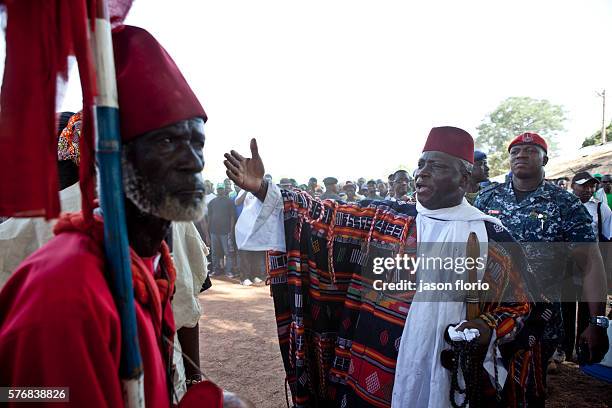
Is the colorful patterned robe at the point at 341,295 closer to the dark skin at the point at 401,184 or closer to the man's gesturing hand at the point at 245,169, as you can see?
the man's gesturing hand at the point at 245,169

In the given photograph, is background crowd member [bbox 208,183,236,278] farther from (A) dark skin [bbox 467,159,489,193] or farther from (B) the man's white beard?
(B) the man's white beard

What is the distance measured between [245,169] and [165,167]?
3.90 feet

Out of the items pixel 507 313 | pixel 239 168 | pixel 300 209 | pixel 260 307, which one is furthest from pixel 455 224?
pixel 260 307

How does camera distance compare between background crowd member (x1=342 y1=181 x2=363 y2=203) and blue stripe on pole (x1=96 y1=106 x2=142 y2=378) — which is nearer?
blue stripe on pole (x1=96 y1=106 x2=142 y2=378)

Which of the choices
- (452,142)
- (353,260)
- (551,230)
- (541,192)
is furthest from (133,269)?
(541,192)

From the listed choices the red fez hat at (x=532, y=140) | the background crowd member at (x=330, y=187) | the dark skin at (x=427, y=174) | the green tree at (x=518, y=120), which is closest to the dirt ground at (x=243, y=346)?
the dark skin at (x=427, y=174)

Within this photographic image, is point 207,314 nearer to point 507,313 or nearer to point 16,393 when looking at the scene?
point 507,313

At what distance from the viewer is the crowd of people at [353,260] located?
1236 mm

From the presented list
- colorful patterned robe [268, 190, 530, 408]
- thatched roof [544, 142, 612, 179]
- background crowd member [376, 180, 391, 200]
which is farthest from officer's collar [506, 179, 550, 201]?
thatched roof [544, 142, 612, 179]

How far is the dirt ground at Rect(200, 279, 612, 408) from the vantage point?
419 centimetres

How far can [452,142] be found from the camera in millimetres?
3016

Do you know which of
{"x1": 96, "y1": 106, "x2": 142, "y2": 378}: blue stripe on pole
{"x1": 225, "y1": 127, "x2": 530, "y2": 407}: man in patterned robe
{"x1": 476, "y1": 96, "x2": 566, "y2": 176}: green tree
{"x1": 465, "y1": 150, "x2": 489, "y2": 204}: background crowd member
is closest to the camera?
{"x1": 96, "y1": 106, "x2": 142, "y2": 378}: blue stripe on pole

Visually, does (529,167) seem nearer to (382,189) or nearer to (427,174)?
(427,174)

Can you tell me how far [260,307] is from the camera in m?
7.53
